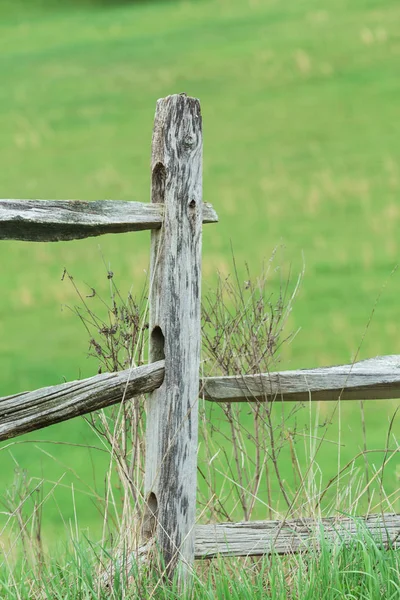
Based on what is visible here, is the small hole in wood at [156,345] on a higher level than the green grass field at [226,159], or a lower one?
lower

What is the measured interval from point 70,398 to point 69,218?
22.0 inches

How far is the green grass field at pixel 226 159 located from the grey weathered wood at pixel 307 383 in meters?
0.74

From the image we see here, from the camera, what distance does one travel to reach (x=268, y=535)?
358 centimetres

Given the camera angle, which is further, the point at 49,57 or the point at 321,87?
the point at 49,57

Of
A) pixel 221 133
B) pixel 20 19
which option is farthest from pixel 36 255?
pixel 20 19

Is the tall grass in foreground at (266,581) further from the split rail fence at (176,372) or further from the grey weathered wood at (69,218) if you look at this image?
the grey weathered wood at (69,218)

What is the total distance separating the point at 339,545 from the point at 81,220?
1.39 m

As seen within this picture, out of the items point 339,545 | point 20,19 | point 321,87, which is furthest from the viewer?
point 20,19

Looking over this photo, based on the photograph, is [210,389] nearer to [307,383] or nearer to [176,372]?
[176,372]

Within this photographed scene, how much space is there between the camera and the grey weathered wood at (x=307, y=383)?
3629mm

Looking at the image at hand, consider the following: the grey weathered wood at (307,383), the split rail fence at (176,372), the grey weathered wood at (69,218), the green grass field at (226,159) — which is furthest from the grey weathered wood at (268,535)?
the grey weathered wood at (69,218)

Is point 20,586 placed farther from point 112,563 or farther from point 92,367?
point 92,367

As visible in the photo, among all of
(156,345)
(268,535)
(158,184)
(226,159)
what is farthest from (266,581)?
(226,159)

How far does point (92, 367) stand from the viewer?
8.99 m
